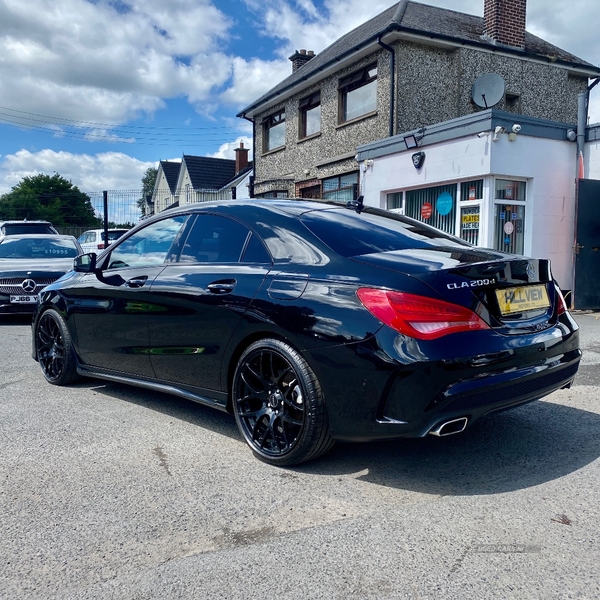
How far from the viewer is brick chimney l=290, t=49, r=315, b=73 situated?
24703 millimetres

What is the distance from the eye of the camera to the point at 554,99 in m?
18.5

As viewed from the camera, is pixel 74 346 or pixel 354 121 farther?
A: pixel 354 121

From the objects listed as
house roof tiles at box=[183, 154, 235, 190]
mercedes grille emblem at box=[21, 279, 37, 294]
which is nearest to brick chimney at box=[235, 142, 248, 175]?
house roof tiles at box=[183, 154, 235, 190]

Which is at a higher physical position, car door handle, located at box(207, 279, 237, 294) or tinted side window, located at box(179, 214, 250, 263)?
tinted side window, located at box(179, 214, 250, 263)

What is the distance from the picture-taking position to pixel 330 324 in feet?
10.4

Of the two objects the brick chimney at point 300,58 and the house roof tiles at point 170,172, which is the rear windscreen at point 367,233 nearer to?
the brick chimney at point 300,58

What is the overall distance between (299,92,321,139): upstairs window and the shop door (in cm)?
1007

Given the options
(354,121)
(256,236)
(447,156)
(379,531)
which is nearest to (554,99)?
(354,121)

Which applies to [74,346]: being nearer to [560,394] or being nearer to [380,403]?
[380,403]

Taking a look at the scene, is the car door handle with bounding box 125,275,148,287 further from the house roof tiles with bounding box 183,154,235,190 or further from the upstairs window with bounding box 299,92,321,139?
the house roof tiles with bounding box 183,154,235,190

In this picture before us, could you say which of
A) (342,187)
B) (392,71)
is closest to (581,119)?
(392,71)

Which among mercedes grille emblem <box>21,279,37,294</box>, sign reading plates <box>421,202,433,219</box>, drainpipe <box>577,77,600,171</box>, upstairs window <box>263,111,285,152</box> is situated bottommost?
mercedes grille emblem <box>21,279,37,294</box>

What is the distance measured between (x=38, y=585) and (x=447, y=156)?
11.7 m

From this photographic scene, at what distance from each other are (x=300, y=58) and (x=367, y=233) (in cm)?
2307
